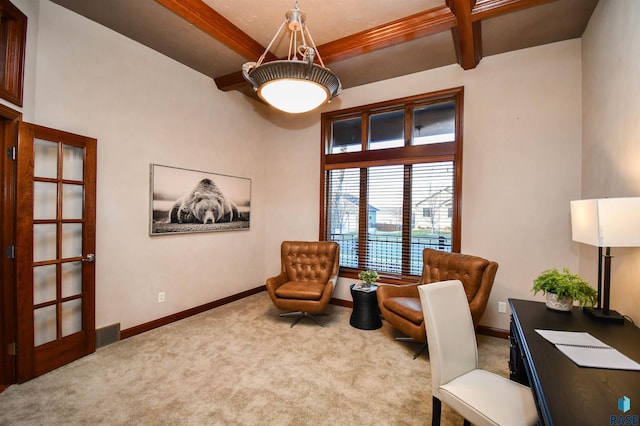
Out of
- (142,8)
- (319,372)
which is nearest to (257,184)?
(142,8)

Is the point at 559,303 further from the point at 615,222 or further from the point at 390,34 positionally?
the point at 390,34

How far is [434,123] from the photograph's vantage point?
12.2 feet

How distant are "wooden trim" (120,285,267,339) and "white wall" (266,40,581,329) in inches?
130

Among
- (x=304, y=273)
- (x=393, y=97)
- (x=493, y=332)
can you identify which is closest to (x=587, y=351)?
(x=493, y=332)

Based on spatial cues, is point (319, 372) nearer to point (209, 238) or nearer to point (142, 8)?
point (209, 238)

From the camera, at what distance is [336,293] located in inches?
171

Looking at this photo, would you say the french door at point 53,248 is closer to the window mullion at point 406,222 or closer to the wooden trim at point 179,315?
the wooden trim at point 179,315

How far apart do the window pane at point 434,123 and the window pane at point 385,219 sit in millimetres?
513

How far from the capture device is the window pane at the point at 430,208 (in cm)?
362

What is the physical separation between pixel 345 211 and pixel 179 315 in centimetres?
266

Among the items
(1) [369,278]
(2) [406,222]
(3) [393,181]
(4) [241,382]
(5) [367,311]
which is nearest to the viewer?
(4) [241,382]

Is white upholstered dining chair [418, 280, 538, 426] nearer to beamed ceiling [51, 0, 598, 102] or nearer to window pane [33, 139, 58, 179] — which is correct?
beamed ceiling [51, 0, 598, 102]

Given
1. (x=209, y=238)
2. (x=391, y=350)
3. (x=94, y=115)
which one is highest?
(x=94, y=115)

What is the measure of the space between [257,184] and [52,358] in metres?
3.18
